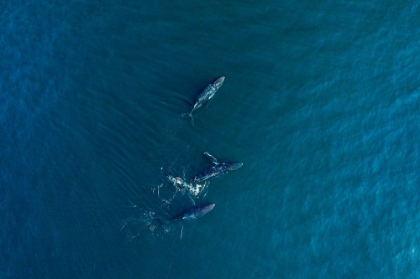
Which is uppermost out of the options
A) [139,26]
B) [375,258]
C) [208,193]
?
[139,26]

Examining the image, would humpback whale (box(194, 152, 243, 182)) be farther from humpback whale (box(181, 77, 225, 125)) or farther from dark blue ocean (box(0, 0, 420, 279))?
humpback whale (box(181, 77, 225, 125))

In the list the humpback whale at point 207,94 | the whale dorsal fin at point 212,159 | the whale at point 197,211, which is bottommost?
the whale at point 197,211

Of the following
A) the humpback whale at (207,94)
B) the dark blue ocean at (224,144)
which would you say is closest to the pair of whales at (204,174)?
the humpback whale at (207,94)

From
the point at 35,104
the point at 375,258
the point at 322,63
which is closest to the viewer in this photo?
the point at 375,258

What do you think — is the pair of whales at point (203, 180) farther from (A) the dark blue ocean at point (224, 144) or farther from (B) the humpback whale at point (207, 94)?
(B) the humpback whale at point (207, 94)

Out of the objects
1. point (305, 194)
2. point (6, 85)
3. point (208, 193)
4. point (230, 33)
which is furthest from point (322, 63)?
point (6, 85)

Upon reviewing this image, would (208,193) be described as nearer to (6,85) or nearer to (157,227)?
(157,227)
